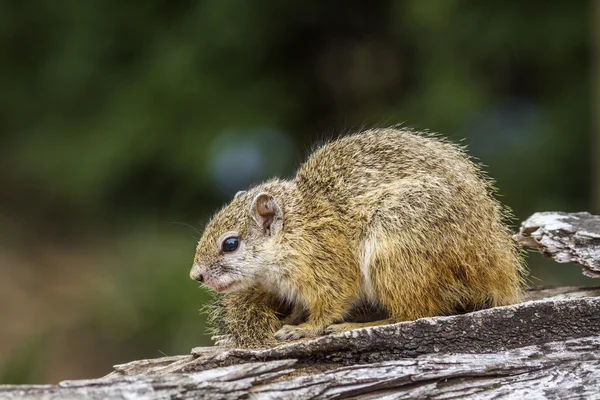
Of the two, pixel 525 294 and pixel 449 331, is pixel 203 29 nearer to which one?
pixel 525 294

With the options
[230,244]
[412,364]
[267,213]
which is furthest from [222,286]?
[412,364]

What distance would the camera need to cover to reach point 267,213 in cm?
434

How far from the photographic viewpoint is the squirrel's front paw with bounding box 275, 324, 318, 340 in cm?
394

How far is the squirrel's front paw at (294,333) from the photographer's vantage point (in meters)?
3.94

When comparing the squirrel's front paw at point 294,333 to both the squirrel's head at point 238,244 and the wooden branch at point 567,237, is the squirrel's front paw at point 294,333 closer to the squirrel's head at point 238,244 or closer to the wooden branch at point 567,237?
the squirrel's head at point 238,244

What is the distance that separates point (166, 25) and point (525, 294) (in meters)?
6.21

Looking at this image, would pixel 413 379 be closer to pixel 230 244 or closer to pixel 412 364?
pixel 412 364

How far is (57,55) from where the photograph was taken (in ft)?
33.1

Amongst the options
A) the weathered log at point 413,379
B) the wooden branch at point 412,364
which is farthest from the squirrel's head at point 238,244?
the weathered log at point 413,379

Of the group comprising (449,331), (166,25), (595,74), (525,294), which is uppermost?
(166,25)

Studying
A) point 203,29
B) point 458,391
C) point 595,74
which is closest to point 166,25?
point 203,29

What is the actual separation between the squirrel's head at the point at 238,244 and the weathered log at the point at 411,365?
0.61 meters

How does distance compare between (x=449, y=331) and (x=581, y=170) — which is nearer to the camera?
(x=449, y=331)

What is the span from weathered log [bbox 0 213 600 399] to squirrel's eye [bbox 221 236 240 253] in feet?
2.43
